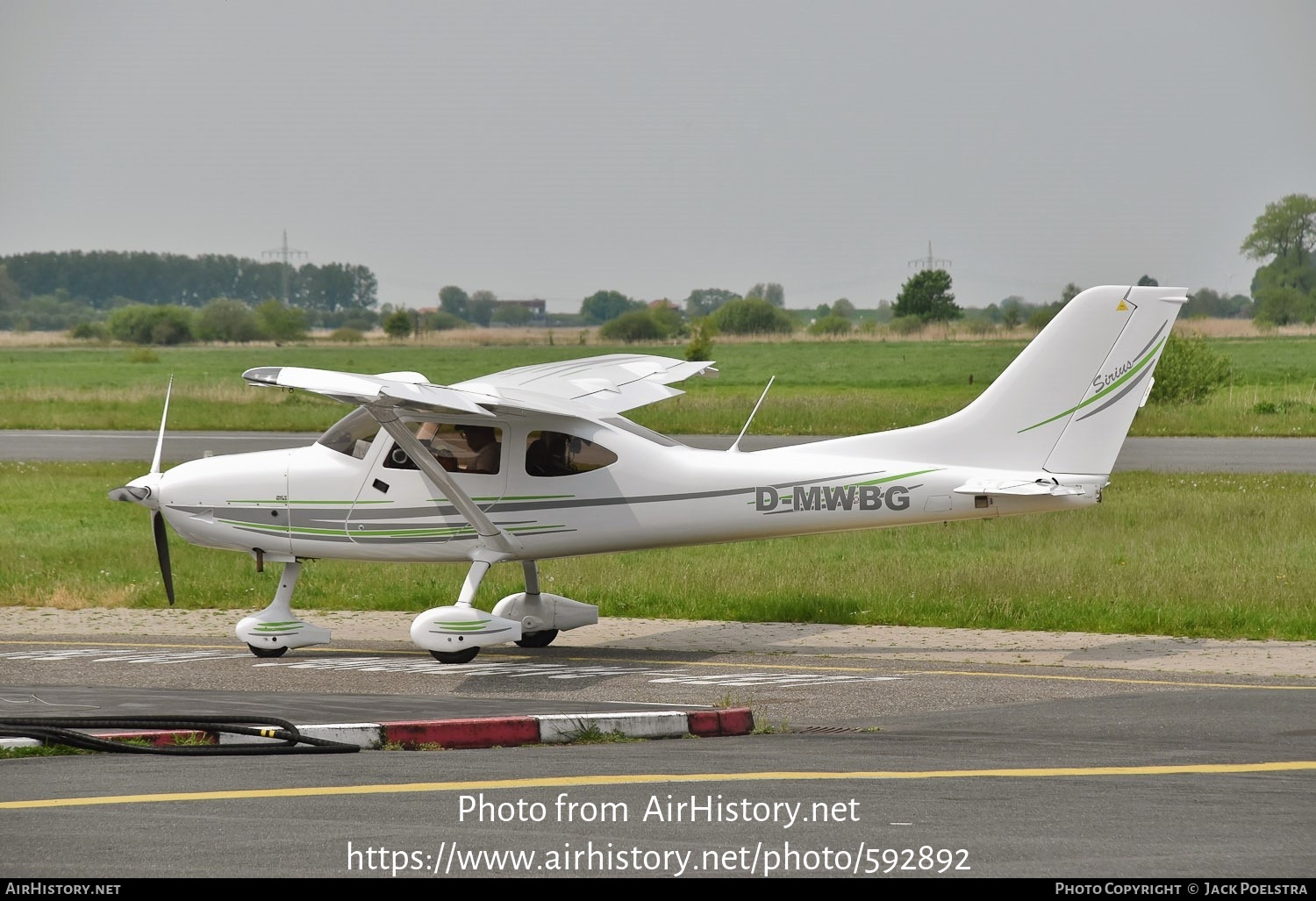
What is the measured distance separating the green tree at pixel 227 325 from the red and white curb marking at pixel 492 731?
118 meters

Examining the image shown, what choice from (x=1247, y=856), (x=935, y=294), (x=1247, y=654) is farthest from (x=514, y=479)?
(x=935, y=294)

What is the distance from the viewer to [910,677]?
11023 mm

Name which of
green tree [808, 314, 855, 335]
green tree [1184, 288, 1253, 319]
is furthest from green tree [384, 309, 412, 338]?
green tree [1184, 288, 1253, 319]

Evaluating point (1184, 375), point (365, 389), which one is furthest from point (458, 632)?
point (1184, 375)

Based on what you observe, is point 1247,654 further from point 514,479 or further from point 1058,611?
point 514,479

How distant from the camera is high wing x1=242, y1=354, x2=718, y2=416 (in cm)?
1186

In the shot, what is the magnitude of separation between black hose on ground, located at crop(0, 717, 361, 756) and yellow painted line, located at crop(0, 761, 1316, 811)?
1.09m

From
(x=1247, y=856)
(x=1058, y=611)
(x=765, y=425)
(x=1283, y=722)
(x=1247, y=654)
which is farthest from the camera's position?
(x=765, y=425)

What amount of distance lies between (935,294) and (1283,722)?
388 feet

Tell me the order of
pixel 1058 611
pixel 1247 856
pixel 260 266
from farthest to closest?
pixel 260 266 < pixel 1058 611 < pixel 1247 856

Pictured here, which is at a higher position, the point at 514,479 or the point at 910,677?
the point at 514,479

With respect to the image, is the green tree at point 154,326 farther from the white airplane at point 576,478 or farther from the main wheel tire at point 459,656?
the main wheel tire at point 459,656

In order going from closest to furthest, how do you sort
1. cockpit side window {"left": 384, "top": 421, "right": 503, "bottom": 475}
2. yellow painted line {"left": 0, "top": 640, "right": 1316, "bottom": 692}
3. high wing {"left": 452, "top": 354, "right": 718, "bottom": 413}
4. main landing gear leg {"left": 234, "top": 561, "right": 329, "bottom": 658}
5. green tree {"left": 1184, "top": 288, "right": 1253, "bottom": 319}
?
yellow painted line {"left": 0, "top": 640, "right": 1316, "bottom": 692}, main landing gear leg {"left": 234, "top": 561, "right": 329, "bottom": 658}, cockpit side window {"left": 384, "top": 421, "right": 503, "bottom": 475}, high wing {"left": 452, "top": 354, "right": 718, "bottom": 413}, green tree {"left": 1184, "top": 288, "right": 1253, "bottom": 319}

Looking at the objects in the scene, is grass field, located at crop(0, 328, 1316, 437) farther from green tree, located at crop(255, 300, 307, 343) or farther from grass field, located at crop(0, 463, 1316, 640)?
grass field, located at crop(0, 463, 1316, 640)
